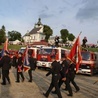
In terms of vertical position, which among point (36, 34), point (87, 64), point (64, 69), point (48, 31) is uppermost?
point (36, 34)

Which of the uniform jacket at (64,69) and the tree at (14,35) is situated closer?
the uniform jacket at (64,69)

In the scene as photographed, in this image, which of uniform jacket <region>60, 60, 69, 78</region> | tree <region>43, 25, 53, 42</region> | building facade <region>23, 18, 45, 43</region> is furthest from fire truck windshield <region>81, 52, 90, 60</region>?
building facade <region>23, 18, 45, 43</region>

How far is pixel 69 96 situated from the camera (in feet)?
36.2

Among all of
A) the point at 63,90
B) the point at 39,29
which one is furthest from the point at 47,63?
the point at 39,29

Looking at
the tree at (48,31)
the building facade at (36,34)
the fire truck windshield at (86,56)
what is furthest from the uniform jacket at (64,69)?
the building facade at (36,34)

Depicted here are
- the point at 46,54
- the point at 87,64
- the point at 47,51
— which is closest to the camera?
the point at 87,64

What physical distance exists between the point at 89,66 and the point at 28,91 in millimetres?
10536

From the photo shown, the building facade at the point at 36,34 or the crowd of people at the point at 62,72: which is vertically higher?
the building facade at the point at 36,34

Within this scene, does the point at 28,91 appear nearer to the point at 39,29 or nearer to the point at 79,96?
the point at 79,96

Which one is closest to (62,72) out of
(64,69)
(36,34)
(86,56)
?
(64,69)

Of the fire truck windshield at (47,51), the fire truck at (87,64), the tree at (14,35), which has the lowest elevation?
the fire truck at (87,64)

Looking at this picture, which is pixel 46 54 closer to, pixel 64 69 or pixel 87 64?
pixel 87 64

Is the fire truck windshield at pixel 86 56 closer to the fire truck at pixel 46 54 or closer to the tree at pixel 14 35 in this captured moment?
the fire truck at pixel 46 54

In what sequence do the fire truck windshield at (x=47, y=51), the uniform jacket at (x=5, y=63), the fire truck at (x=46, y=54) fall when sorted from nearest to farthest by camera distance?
the uniform jacket at (x=5, y=63), the fire truck at (x=46, y=54), the fire truck windshield at (x=47, y=51)
